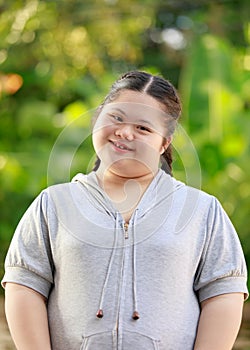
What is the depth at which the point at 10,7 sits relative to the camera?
8055 millimetres

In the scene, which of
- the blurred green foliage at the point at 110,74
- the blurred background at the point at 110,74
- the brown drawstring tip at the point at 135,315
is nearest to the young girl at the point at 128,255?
the brown drawstring tip at the point at 135,315

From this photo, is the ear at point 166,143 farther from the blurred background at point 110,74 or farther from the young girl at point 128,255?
the blurred background at point 110,74

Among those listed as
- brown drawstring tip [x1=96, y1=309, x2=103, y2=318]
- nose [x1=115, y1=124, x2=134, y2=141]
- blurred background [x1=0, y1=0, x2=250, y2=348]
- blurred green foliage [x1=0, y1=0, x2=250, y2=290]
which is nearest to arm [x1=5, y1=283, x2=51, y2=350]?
brown drawstring tip [x1=96, y1=309, x2=103, y2=318]

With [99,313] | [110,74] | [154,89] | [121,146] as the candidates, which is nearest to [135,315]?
[99,313]

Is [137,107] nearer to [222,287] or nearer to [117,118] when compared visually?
[117,118]

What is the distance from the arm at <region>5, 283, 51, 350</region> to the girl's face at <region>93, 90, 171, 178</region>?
11.6 inches

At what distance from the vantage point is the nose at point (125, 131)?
1.84 metres

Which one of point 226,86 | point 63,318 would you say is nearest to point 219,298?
point 63,318

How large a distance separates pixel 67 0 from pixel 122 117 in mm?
7067

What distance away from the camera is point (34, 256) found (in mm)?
1917

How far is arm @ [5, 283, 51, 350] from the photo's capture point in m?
1.87

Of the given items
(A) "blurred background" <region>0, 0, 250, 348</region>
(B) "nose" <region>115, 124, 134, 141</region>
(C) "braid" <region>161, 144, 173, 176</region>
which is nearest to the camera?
(B) "nose" <region>115, 124, 134, 141</region>

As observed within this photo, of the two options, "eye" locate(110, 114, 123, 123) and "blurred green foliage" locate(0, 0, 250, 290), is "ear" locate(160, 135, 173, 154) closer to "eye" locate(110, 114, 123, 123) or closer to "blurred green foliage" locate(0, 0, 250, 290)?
"eye" locate(110, 114, 123, 123)

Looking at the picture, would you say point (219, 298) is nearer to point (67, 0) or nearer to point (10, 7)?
point (10, 7)
